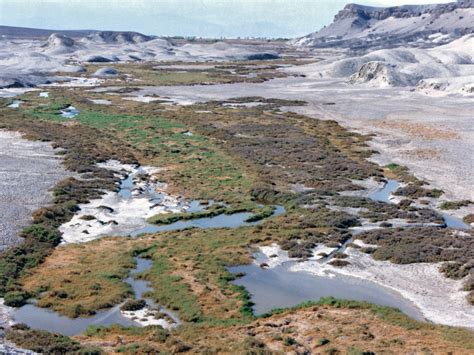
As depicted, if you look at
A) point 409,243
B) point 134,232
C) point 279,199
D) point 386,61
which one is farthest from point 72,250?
point 386,61

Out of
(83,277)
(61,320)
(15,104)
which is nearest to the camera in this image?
(61,320)

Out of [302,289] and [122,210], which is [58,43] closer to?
[122,210]

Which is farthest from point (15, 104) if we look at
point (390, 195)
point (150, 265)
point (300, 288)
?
point (300, 288)

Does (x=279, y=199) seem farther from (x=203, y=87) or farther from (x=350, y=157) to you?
(x=203, y=87)

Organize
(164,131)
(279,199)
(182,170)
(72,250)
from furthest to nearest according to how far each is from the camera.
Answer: (164,131)
(182,170)
(279,199)
(72,250)

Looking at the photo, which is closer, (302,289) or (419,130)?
(302,289)
